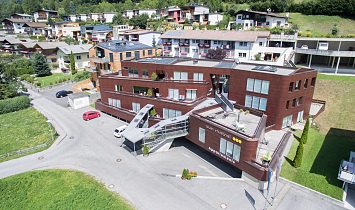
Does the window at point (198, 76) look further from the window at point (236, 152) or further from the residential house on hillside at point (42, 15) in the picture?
the residential house on hillside at point (42, 15)

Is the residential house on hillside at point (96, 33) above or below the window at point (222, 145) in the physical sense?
above

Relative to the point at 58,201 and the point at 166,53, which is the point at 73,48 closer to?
the point at 166,53

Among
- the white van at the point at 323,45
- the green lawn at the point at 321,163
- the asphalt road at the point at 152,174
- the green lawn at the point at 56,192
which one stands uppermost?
the white van at the point at 323,45

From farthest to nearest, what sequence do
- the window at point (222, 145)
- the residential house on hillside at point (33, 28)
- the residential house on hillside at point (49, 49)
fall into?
the residential house on hillside at point (33, 28), the residential house on hillside at point (49, 49), the window at point (222, 145)

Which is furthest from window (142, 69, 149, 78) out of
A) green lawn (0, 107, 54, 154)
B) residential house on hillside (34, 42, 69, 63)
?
residential house on hillside (34, 42, 69, 63)

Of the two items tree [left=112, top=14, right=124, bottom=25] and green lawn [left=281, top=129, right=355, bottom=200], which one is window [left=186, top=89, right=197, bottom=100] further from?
tree [left=112, top=14, right=124, bottom=25]

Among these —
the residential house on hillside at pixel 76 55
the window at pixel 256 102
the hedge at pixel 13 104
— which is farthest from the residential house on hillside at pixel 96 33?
the window at pixel 256 102
